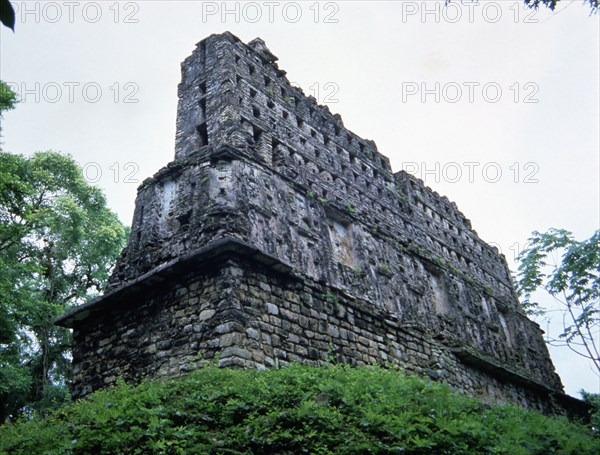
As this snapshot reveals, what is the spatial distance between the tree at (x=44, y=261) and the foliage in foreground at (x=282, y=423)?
30.7 feet

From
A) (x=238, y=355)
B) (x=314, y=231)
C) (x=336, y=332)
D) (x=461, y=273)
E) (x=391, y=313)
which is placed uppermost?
(x=461, y=273)

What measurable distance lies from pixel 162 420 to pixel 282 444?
139cm

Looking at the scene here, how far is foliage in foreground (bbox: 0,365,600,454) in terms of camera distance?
567cm

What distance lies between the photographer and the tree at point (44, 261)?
15.6 meters

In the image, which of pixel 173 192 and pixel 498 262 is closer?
pixel 173 192

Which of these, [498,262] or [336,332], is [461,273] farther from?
[336,332]

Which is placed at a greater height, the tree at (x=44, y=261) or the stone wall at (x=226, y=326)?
the tree at (x=44, y=261)

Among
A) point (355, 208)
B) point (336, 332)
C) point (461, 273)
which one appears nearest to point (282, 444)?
point (336, 332)

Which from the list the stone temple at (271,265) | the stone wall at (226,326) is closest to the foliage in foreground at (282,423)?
the stone wall at (226,326)

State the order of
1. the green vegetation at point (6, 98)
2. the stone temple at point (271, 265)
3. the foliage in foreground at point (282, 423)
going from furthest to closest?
1. the green vegetation at point (6, 98)
2. the stone temple at point (271, 265)
3. the foliage in foreground at point (282, 423)

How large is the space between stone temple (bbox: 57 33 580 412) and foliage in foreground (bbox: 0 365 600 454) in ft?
4.72

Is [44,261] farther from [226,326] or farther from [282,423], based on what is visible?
[282,423]

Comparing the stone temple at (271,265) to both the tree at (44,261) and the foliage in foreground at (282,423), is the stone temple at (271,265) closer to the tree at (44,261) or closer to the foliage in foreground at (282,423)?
the foliage in foreground at (282,423)

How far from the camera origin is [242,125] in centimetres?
1242
